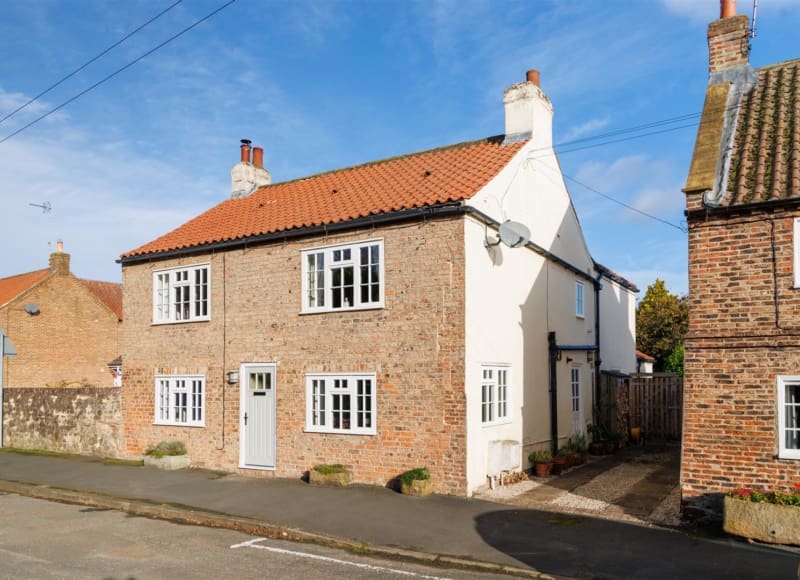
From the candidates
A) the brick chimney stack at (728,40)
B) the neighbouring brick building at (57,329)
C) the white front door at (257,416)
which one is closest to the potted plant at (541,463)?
the white front door at (257,416)

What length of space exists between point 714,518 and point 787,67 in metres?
8.59

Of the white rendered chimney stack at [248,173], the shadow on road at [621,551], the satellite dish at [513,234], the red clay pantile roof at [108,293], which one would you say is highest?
the white rendered chimney stack at [248,173]

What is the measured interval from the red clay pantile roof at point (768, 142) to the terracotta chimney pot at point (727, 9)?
1314mm

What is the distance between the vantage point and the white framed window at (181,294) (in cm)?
1762

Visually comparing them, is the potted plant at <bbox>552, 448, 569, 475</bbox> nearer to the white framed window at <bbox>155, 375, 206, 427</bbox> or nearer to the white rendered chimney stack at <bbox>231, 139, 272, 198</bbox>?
the white framed window at <bbox>155, 375, 206, 427</bbox>

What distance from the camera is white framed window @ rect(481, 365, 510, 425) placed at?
46.0ft

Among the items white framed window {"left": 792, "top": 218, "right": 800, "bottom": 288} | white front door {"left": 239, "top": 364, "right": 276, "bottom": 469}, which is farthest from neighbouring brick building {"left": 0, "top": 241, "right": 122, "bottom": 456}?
white framed window {"left": 792, "top": 218, "right": 800, "bottom": 288}

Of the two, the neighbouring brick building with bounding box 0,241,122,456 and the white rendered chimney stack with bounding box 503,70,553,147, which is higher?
the white rendered chimney stack with bounding box 503,70,553,147

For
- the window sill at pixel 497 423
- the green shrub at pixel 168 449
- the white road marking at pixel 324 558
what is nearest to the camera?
the white road marking at pixel 324 558

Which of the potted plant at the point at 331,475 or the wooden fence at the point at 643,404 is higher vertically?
the wooden fence at the point at 643,404

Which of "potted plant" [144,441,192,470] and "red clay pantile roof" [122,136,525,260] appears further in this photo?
"potted plant" [144,441,192,470]

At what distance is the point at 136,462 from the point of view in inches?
709

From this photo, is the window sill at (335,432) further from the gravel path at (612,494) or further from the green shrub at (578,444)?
the green shrub at (578,444)

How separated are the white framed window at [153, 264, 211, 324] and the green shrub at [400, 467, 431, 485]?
7077 millimetres
